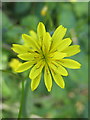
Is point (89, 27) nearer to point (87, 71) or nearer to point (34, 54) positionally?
point (87, 71)

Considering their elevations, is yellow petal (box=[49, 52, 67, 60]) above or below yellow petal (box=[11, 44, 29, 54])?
below

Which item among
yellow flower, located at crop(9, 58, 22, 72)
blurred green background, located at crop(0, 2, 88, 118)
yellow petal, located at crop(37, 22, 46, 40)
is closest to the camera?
yellow petal, located at crop(37, 22, 46, 40)

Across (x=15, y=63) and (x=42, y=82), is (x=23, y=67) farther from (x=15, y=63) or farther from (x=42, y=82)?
(x=42, y=82)

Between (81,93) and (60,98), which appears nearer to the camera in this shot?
(60,98)

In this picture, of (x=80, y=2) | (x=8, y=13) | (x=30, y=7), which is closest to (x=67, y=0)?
(x=80, y=2)

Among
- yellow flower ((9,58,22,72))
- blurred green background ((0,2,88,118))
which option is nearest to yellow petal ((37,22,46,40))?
yellow flower ((9,58,22,72))

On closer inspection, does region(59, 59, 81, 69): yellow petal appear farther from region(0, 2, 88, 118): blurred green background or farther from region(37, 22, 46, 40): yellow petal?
region(0, 2, 88, 118): blurred green background

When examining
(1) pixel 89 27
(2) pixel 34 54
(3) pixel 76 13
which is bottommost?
(2) pixel 34 54

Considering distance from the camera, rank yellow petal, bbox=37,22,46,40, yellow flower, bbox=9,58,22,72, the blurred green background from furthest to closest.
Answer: the blurred green background → yellow flower, bbox=9,58,22,72 → yellow petal, bbox=37,22,46,40
